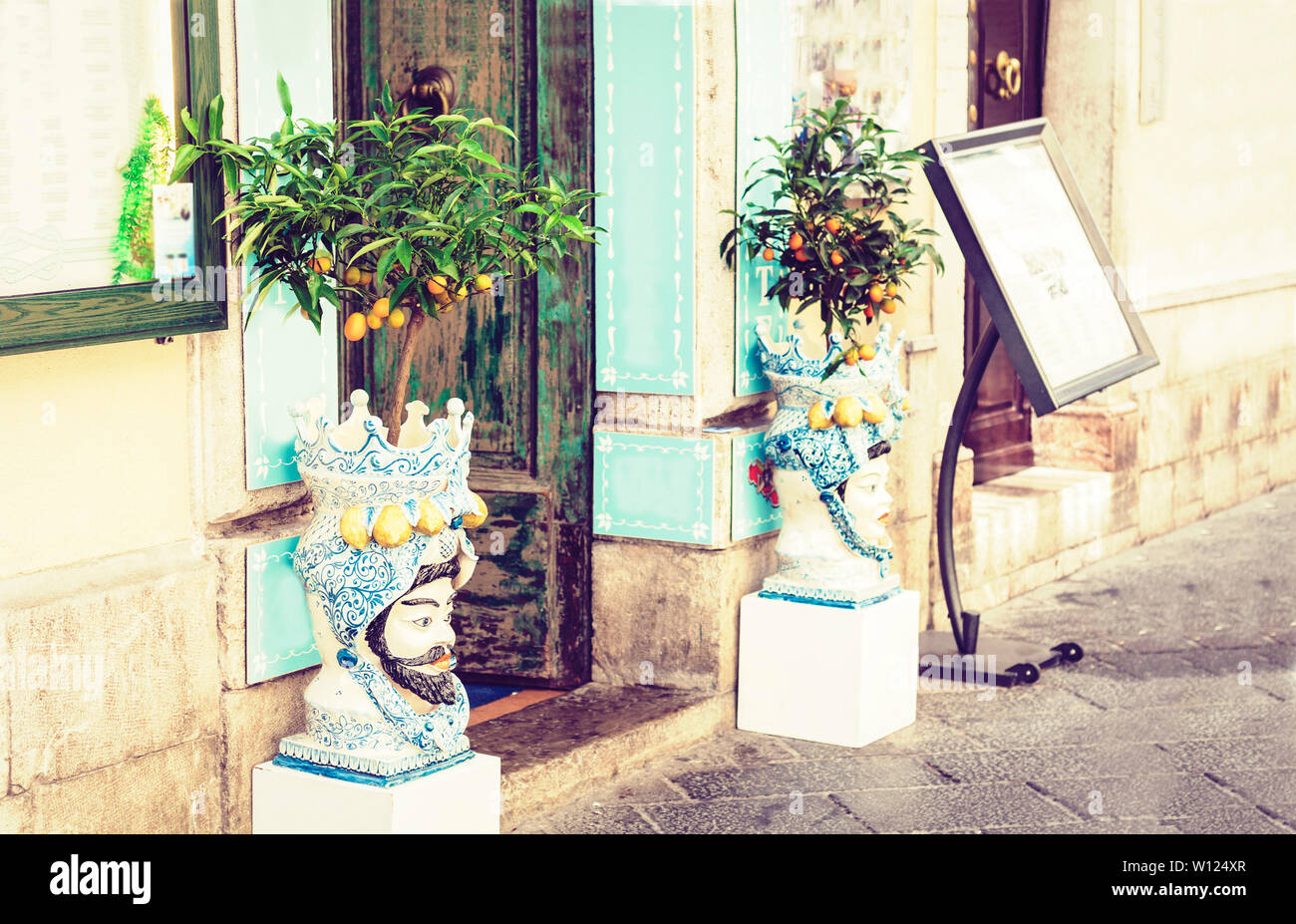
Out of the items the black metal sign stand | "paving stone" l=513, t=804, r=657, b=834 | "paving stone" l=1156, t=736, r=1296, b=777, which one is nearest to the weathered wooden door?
"paving stone" l=513, t=804, r=657, b=834

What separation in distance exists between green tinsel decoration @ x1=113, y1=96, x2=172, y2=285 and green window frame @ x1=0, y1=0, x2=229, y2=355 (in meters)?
0.04

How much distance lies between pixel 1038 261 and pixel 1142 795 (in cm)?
175

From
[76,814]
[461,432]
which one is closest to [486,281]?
[461,432]

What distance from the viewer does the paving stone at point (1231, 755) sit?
17.9 feet

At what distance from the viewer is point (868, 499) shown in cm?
567

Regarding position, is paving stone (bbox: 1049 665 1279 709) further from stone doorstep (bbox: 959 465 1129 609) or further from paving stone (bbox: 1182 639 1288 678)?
stone doorstep (bbox: 959 465 1129 609)

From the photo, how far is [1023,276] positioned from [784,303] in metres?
0.76

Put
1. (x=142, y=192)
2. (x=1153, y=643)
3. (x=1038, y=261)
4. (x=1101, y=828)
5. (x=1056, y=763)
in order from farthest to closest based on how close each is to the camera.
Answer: (x=1153, y=643)
(x=1038, y=261)
(x=1056, y=763)
(x=1101, y=828)
(x=142, y=192)

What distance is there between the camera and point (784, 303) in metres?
5.85

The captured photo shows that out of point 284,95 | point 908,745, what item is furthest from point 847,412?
point 284,95

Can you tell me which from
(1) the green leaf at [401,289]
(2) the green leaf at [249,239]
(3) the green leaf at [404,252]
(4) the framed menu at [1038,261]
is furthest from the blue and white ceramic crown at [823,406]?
(2) the green leaf at [249,239]

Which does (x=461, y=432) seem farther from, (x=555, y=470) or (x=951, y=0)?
(x=951, y=0)

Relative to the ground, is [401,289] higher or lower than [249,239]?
lower

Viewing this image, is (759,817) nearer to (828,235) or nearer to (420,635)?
(420,635)
